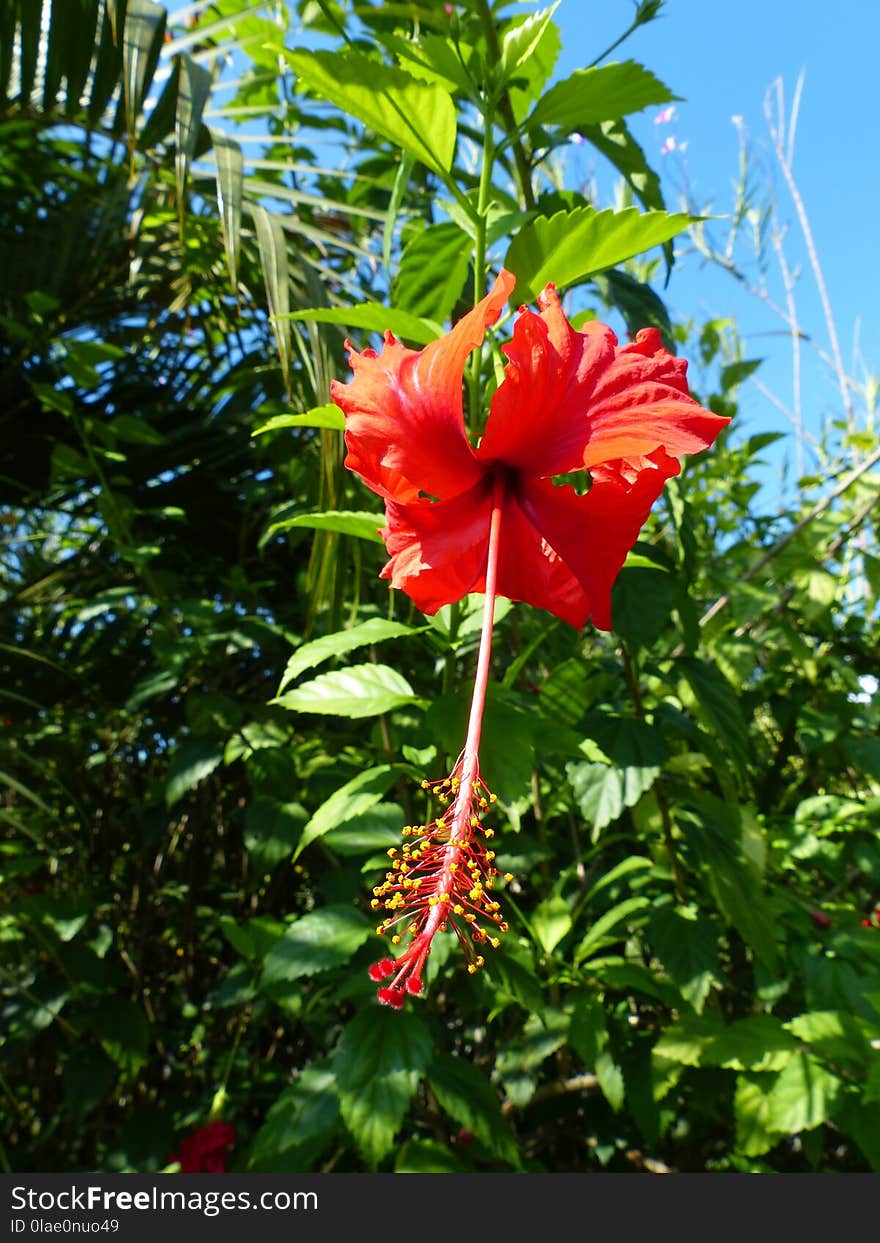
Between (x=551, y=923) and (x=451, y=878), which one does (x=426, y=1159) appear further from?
(x=451, y=878)

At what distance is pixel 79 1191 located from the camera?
4.04 feet

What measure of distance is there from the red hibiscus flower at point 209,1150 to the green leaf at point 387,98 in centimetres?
142

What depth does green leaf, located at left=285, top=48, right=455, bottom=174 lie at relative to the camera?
687 mm

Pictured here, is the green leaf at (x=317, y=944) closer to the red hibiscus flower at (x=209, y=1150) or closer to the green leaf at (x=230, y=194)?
the red hibiscus flower at (x=209, y=1150)

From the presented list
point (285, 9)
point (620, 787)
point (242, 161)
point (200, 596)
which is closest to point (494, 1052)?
point (620, 787)

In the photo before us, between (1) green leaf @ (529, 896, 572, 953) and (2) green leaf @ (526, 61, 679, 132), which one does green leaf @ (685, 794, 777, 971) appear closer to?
(1) green leaf @ (529, 896, 572, 953)

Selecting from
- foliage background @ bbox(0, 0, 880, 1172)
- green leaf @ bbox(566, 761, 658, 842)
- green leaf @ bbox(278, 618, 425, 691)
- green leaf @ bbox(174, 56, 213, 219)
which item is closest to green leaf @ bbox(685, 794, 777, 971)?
foliage background @ bbox(0, 0, 880, 1172)

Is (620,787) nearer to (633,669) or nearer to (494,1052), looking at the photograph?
(633,669)

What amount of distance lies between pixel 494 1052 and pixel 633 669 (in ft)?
2.50

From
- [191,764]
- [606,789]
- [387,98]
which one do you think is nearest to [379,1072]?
[606,789]

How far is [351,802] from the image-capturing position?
0.89 meters

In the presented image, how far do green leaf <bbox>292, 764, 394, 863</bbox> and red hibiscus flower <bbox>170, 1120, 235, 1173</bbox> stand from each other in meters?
0.82

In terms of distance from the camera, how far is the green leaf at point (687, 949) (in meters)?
1.09

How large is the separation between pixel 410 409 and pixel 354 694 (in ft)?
1.18
